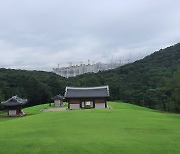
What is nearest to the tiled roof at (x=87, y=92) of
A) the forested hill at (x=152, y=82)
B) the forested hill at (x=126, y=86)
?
the forested hill at (x=152, y=82)

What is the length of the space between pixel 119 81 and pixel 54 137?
248 ft

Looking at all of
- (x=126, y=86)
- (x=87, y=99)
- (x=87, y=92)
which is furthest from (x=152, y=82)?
(x=87, y=99)

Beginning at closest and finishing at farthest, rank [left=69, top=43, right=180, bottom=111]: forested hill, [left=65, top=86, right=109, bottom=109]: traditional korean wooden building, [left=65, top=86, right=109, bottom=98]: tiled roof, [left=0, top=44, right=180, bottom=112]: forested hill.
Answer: [left=69, top=43, right=180, bottom=111]: forested hill < [left=65, top=86, right=109, bottom=109]: traditional korean wooden building < [left=65, top=86, right=109, bottom=98]: tiled roof < [left=0, top=44, right=180, bottom=112]: forested hill

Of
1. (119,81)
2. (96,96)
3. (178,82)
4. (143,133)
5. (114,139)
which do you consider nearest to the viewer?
(114,139)

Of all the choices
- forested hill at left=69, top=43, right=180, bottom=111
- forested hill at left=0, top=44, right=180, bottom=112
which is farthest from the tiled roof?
forested hill at left=0, top=44, right=180, bottom=112

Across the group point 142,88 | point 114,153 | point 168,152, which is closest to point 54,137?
point 114,153

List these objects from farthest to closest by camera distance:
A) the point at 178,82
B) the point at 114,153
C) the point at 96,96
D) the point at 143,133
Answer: the point at 96,96 < the point at 178,82 < the point at 143,133 < the point at 114,153

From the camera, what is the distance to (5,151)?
14.9 meters

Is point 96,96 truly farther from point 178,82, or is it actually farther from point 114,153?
point 114,153

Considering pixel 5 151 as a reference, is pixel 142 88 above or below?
above

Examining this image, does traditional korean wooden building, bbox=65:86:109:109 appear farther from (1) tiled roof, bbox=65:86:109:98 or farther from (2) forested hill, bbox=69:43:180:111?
(2) forested hill, bbox=69:43:180:111

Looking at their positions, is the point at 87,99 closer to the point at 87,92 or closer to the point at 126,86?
the point at 87,92

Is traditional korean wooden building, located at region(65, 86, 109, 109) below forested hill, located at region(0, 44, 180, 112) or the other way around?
below

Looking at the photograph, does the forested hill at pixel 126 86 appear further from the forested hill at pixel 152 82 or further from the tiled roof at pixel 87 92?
the tiled roof at pixel 87 92
